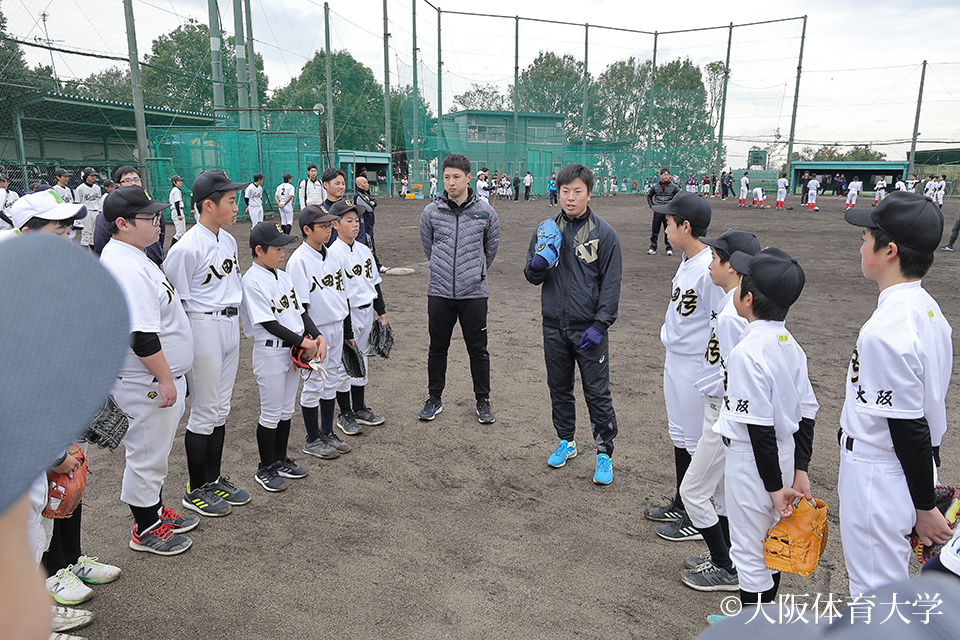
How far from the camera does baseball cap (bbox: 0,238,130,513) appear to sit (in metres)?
0.64

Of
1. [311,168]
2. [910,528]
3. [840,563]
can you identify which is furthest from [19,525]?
[311,168]

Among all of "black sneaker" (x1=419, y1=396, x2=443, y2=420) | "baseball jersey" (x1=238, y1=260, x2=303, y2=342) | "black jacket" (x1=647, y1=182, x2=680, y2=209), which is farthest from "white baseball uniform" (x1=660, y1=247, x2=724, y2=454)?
"black jacket" (x1=647, y1=182, x2=680, y2=209)

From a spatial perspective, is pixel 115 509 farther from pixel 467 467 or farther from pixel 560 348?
pixel 560 348

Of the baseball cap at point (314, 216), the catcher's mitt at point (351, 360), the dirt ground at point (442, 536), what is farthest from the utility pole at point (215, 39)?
the catcher's mitt at point (351, 360)

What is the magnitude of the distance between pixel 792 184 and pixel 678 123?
32.7 ft

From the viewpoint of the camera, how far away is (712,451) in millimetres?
3254

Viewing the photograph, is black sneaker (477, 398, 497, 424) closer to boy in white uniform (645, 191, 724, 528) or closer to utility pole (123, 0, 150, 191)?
boy in white uniform (645, 191, 724, 528)

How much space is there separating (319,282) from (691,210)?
304cm

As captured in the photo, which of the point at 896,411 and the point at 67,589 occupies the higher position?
the point at 896,411

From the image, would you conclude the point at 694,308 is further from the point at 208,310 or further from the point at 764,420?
the point at 208,310

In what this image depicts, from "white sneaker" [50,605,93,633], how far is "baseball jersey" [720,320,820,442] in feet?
11.1

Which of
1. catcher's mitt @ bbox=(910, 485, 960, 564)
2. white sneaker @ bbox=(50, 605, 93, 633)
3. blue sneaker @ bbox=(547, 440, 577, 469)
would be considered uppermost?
catcher's mitt @ bbox=(910, 485, 960, 564)

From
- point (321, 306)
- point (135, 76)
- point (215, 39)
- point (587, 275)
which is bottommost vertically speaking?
point (321, 306)

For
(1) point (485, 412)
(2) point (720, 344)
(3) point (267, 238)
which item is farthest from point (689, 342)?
(3) point (267, 238)
